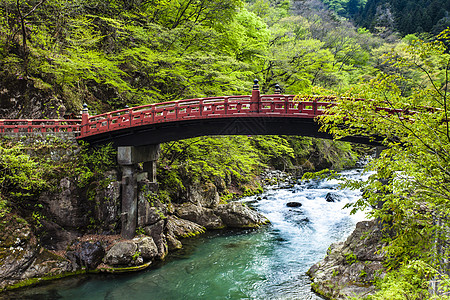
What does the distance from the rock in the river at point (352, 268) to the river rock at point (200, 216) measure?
707 centimetres

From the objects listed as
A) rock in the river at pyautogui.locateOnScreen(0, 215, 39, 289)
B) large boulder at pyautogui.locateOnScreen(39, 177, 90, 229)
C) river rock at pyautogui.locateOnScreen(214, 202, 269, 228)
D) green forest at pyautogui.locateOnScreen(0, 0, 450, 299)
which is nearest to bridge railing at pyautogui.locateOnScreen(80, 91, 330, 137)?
green forest at pyautogui.locateOnScreen(0, 0, 450, 299)

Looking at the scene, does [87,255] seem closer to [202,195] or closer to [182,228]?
[182,228]

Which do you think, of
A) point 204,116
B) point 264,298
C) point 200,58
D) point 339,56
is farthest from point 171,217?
point 339,56

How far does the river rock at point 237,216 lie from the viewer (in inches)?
733

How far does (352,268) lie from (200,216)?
973cm

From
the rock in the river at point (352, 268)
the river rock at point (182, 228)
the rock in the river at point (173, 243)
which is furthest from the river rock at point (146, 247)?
the rock in the river at point (352, 268)

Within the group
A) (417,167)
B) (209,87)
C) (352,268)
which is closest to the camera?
(417,167)

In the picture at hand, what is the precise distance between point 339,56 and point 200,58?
2959 cm

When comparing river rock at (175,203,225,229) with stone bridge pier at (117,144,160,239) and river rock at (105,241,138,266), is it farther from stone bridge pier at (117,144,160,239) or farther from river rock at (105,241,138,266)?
river rock at (105,241,138,266)

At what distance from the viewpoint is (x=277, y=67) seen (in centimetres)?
2828

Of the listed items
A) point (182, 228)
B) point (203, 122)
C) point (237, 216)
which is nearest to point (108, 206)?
point (182, 228)

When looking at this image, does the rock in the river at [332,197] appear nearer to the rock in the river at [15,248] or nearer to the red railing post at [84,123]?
the red railing post at [84,123]

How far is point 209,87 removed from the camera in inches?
778

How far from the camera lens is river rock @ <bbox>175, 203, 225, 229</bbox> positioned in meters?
18.5
